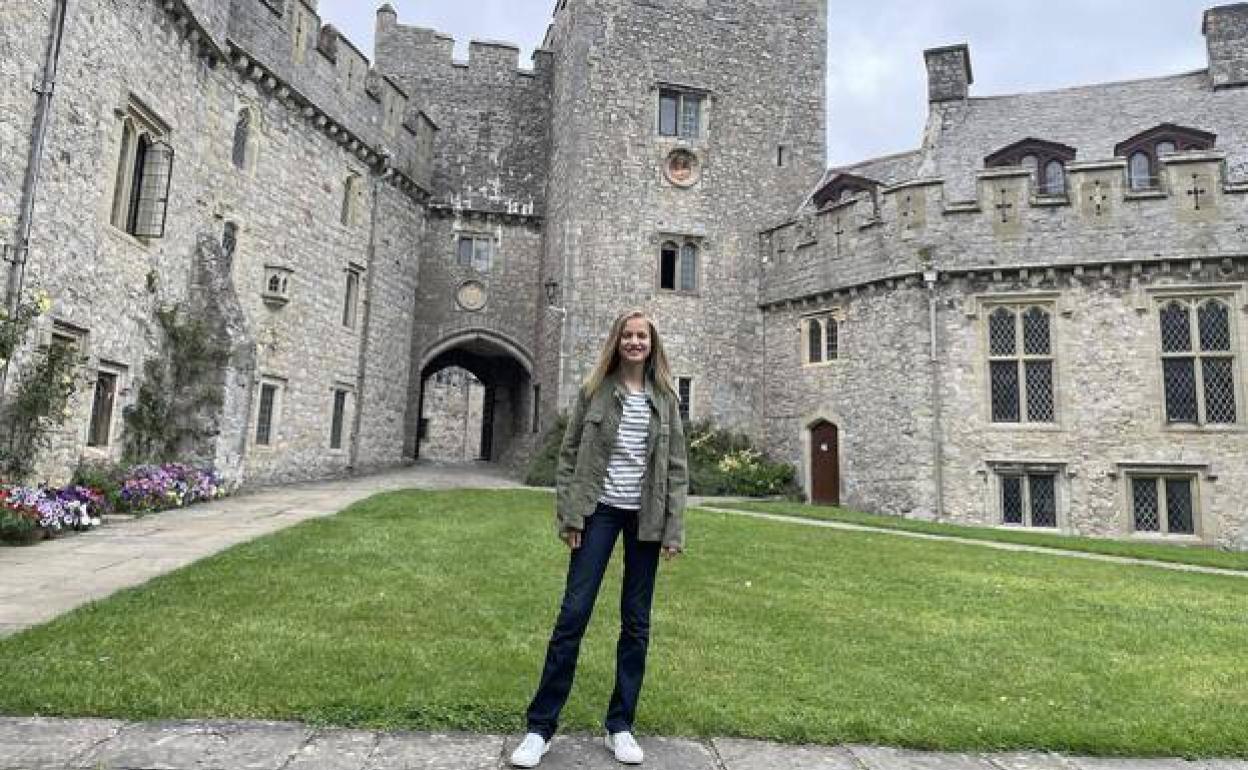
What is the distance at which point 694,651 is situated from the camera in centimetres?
497

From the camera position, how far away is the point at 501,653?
15.4ft

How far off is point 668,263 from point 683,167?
2660 mm

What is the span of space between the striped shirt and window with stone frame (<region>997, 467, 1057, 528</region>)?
49.1ft

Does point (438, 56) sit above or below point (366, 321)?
above

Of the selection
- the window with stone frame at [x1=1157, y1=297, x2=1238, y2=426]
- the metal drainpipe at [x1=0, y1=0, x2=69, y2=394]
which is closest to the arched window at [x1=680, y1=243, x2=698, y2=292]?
the window with stone frame at [x1=1157, y1=297, x2=1238, y2=426]

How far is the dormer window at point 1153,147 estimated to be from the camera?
16891 millimetres

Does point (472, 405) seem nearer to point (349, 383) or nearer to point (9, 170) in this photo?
point (349, 383)

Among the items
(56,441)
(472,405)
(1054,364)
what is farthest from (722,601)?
(472,405)

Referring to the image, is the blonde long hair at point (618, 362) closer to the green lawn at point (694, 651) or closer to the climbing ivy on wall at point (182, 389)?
the green lawn at point (694, 651)

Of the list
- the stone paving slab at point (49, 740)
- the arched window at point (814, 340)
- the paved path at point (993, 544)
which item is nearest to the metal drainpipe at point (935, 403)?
the arched window at point (814, 340)

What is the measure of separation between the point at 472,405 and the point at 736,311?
24.6m

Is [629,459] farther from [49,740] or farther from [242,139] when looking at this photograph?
[242,139]

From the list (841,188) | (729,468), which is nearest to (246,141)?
(729,468)

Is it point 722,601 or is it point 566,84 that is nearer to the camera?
point 722,601
